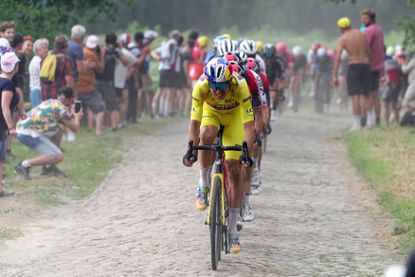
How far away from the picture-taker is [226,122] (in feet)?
38.1

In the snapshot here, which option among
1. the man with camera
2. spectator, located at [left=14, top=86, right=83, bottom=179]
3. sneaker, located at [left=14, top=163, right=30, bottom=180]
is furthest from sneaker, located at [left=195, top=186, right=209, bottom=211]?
the man with camera

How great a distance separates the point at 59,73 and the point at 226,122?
27.7ft

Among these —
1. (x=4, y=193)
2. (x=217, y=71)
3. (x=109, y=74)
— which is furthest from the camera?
(x=109, y=74)

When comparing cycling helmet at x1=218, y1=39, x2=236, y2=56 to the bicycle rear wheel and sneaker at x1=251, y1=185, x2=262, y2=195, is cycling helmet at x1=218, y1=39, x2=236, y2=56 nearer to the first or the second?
sneaker at x1=251, y1=185, x2=262, y2=195

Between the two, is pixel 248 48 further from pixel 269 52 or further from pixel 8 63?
pixel 269 52

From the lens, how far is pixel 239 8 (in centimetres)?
6700

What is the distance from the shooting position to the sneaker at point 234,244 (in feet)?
37.2

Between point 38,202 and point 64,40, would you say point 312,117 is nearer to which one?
point 64,40

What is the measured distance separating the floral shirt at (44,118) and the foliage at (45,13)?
19.4 feet

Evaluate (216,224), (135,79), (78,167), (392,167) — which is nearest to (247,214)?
(216,224)

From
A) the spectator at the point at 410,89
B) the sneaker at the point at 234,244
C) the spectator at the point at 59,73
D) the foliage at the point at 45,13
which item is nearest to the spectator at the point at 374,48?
the spectator at the point at 410,89

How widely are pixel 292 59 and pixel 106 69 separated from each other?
1299 centimetres

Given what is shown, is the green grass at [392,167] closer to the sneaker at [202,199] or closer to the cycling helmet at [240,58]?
the sneaker at [202,199]

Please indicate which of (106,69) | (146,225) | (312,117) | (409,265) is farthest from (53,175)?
(312,117)
